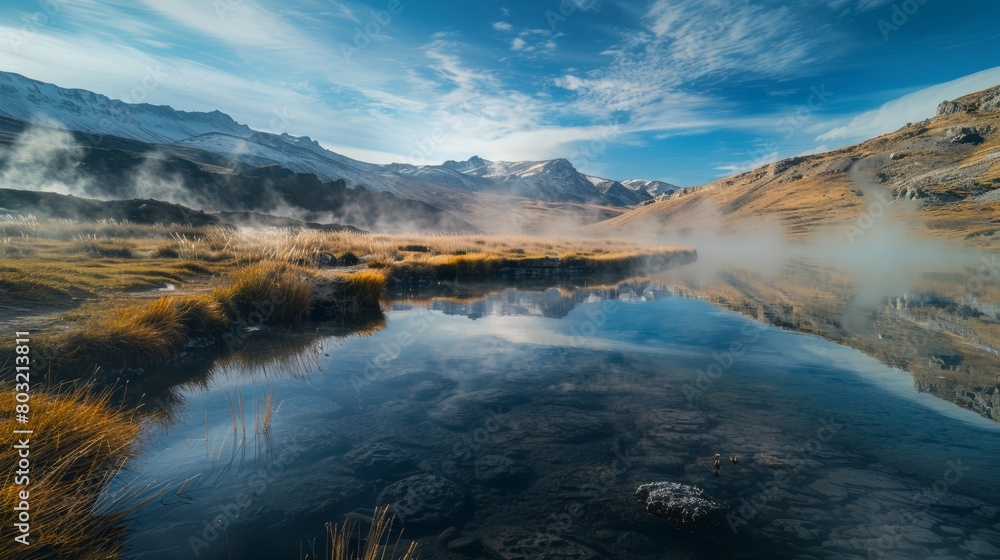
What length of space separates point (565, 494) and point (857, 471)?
10.2ft

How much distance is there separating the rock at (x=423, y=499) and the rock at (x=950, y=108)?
538ft

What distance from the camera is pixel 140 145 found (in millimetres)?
90250

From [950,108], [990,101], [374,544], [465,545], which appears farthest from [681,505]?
[950,108]

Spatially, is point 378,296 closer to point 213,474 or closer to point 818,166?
point 213,474

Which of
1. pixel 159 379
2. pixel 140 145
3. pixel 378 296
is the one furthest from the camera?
pixel 140 145

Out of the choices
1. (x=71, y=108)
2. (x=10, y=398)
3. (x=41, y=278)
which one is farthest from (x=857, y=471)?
(x=71, y=108)

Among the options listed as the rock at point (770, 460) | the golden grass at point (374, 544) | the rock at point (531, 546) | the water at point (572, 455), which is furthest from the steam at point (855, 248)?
the golden grass at point (374, 544)

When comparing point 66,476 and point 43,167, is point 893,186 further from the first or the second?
point 43,167

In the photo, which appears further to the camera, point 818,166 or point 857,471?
point 818,166

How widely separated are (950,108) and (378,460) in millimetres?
175639

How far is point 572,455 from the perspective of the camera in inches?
189

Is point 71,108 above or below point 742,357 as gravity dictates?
above

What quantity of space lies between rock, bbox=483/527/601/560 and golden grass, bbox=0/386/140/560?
2666 mm

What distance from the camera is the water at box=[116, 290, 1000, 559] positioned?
3.54 meters
